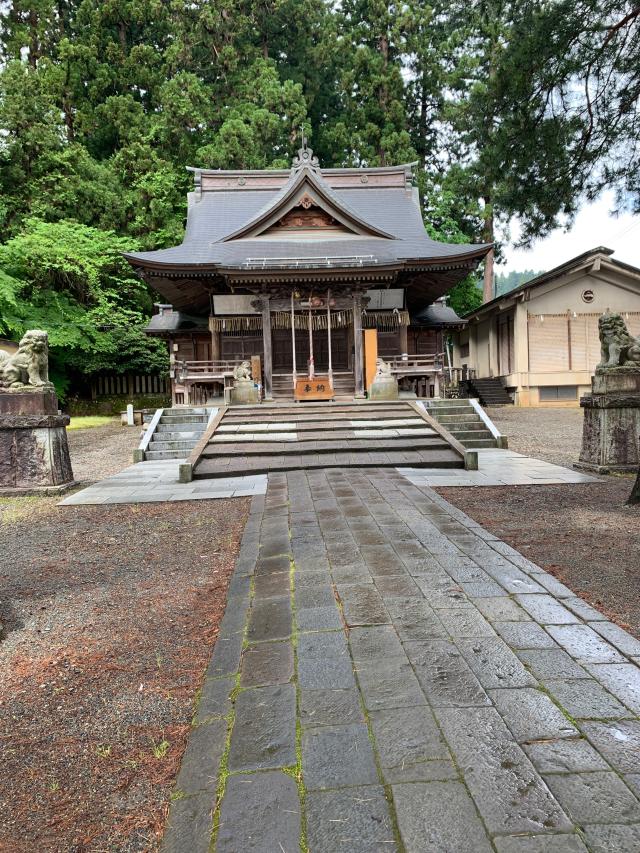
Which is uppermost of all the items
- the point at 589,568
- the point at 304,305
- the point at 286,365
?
the point at 304,305

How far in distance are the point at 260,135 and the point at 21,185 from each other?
1180 centimetres

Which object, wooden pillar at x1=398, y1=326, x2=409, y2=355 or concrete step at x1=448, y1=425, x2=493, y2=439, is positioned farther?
wooden pillar at x1=398, y1=326, x2=409, y2=355

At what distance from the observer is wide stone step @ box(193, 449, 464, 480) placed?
8828 mm

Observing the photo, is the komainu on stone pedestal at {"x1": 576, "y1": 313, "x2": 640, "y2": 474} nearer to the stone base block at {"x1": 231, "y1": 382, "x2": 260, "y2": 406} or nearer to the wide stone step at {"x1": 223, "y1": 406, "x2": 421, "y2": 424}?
the wide stone step at {"x1": 223, "y1": 406, "x2": 421, "y2": 424}

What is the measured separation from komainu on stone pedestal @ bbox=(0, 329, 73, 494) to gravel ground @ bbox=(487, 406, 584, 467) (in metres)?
8.28

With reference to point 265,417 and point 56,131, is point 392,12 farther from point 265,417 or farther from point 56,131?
point 265,417

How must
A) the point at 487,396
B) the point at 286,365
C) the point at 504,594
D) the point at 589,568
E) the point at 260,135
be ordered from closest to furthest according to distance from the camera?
1. the point at 504,594
2. the point at 589,568
3. the point at 286,365
4. the point at 487,396
5. the point at 260,135

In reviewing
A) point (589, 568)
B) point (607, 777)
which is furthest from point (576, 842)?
point (589, 568)

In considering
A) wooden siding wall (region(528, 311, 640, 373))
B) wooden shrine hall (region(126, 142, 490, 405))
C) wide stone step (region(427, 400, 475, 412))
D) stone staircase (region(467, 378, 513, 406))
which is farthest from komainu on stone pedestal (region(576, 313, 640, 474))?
stone staircase (region(467, 378, 513, 406))

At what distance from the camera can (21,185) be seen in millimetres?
22281

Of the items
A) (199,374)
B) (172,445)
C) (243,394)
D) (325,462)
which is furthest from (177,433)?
(325,462)

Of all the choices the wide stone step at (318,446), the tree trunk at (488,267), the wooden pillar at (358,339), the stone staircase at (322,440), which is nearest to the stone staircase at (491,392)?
the tree trunk at (488,267)

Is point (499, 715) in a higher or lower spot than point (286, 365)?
lower

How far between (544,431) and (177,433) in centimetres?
943
